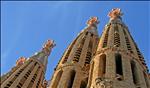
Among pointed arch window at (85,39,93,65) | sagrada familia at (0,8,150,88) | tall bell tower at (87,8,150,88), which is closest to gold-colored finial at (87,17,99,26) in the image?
sagrada familia at (0,8,150,88)

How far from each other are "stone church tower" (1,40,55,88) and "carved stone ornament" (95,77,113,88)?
43.5 feet

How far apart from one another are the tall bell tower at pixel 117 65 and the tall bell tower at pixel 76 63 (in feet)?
7.42

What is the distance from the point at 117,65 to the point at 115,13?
15493mm

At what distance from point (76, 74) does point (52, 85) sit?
7.93 ft

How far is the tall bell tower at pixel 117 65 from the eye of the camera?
27.6 metres

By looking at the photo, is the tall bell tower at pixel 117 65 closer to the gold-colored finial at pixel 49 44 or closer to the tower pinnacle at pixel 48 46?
the tower pinnacle at pixel 48 46

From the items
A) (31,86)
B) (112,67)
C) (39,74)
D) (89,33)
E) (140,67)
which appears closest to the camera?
(112,67)

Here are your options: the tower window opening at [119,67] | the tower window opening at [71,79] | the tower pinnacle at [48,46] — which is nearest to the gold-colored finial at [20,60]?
the tower pinnacle at [48,46]

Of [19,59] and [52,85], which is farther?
[19,59]

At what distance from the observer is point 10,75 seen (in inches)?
1662

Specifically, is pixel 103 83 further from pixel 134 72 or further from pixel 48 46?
pixel 48 46

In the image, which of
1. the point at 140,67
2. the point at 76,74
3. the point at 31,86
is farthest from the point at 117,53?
the point at 31,86

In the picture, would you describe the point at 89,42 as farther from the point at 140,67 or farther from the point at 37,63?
the point at 140,67

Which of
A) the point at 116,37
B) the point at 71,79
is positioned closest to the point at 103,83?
the point at 71,79
